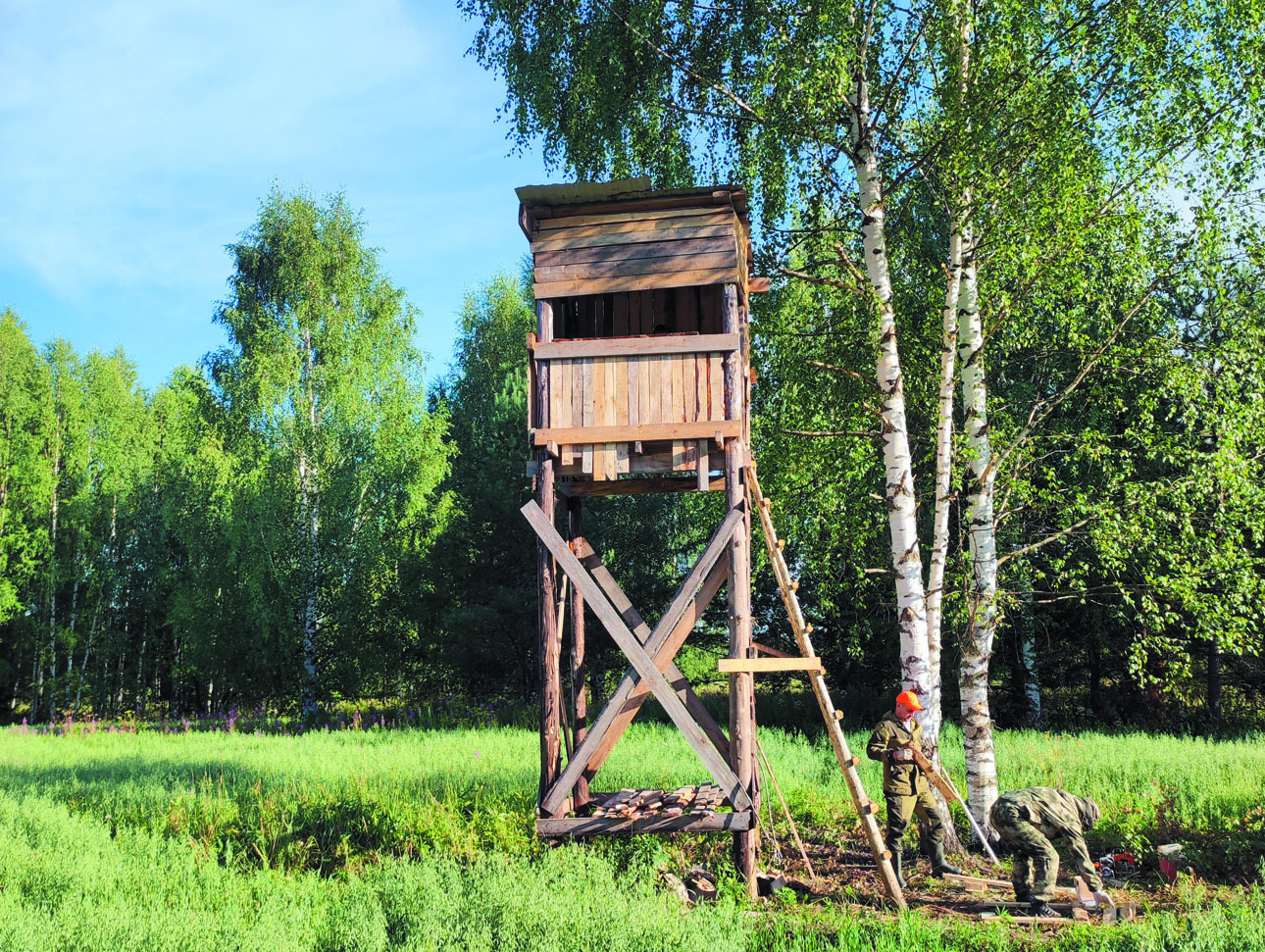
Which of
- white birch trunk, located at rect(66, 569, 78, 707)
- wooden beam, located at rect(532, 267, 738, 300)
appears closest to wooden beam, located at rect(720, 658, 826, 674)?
wooden beam, located at rect(532, 267, 738, 300)

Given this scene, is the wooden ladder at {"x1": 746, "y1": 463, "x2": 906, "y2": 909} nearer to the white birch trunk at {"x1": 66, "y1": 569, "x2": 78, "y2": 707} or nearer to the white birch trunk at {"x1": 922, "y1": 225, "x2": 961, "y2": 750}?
the white birch trunk at {"x1": 922, "y1": 225, "x2": 961, "y2": 750}

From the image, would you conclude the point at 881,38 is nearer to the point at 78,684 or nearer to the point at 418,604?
the point at 418,604

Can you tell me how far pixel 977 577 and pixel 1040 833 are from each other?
3.15m

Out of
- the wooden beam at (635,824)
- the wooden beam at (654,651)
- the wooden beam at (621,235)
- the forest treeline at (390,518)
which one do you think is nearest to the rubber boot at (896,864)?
the wooden beam at (635,824)

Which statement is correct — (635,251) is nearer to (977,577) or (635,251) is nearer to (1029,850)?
(977,577)

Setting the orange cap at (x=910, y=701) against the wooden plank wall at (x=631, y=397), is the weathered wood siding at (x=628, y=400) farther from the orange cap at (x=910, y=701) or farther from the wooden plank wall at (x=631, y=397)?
the orange cap at (x=910, y=701)

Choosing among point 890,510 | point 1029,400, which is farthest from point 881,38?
point 1029,400

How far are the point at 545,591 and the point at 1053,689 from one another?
16.3 meters

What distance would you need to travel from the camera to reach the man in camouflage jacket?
8.48m

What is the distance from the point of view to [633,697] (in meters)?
8.52

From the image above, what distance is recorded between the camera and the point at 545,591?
8711 millimetres

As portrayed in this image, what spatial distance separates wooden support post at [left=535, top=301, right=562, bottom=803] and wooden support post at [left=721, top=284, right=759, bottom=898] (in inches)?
60.7

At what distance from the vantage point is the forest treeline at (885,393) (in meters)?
9.85

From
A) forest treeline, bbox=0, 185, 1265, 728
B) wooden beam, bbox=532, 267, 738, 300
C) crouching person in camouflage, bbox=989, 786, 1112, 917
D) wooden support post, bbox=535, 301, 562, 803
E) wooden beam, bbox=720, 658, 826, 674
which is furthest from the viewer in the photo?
forest treeline, bbox=0, 185, 1265, 728
